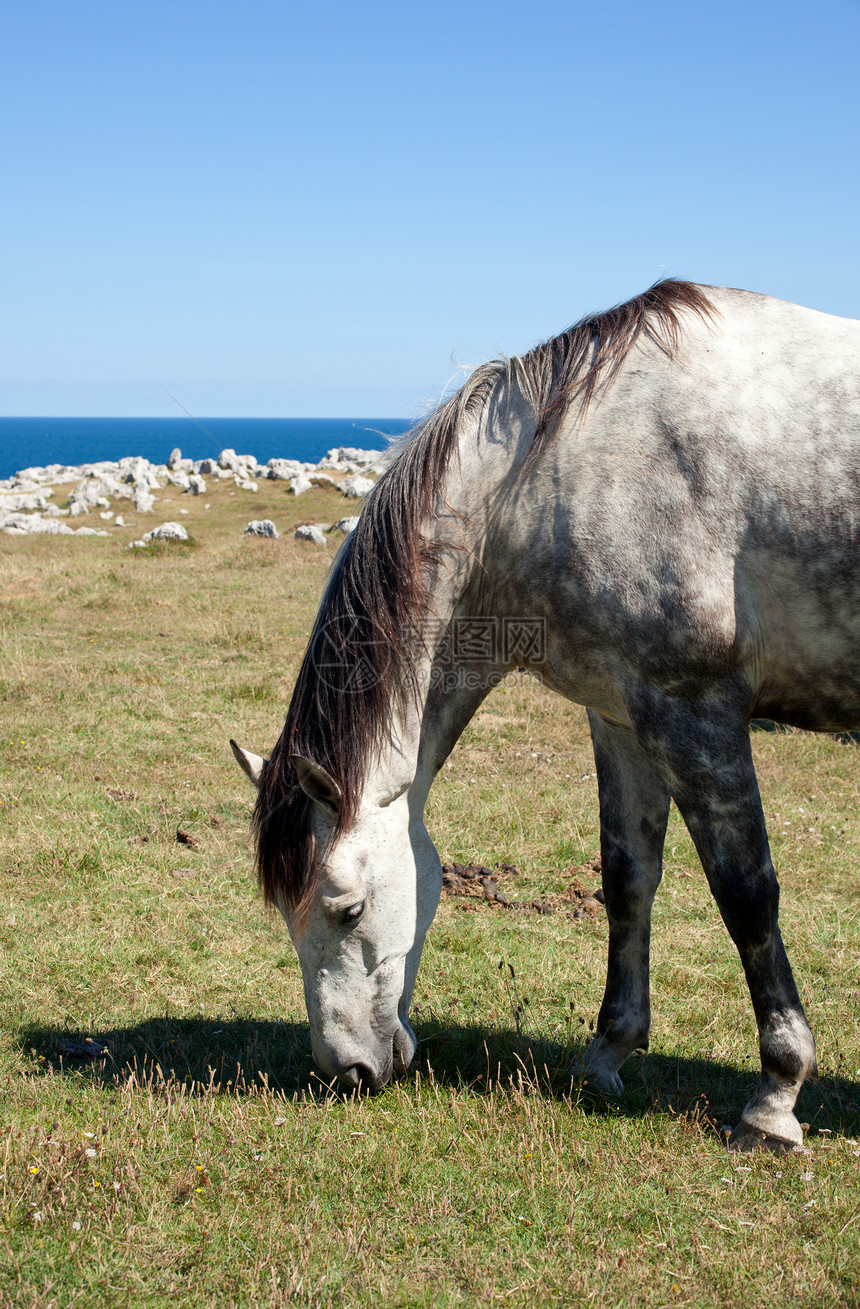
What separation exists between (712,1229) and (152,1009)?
2.71 metres

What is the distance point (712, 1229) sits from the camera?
9.46ft

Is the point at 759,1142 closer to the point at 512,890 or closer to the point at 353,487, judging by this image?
the point at 512,890

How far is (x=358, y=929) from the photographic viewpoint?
3.35 meters

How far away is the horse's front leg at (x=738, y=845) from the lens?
10.1 ft

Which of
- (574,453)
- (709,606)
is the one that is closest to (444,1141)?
(709,606)

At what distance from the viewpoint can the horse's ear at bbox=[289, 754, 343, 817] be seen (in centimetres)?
310

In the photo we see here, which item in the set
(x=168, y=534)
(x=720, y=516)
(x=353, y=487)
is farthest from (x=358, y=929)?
(x=353, y=487)

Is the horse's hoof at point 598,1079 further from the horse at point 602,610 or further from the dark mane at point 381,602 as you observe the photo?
the dark mane at point 381,602

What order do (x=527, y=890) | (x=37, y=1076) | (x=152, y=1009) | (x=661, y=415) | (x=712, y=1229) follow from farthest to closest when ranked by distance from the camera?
1. (x=527, y=890)
2. (x=152, y=1009)
3. (x=37, y=1076)
4. (x=661, y=415)
5. (x=712, y=1229)

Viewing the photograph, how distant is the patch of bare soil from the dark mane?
2608 millimetres

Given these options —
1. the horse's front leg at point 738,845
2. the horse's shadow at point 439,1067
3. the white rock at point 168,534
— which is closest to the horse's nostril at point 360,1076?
the horse's shadow at point 439,1067

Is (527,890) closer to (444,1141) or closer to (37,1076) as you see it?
(444,1141)

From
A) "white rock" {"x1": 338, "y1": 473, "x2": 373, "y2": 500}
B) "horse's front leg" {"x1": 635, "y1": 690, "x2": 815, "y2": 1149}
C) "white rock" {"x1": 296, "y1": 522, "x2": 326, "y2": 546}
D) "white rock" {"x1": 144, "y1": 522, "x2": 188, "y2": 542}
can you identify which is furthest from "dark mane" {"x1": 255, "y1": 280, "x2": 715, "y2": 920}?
"white rock" {"x1": 338, "y1": 473, "x2": 373, "y2": 500}

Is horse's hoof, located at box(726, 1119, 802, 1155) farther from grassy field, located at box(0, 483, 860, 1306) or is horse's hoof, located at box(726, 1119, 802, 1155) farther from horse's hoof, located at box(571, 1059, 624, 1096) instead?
horse's hoof, located at box(571, 1059, 624, 1096)
